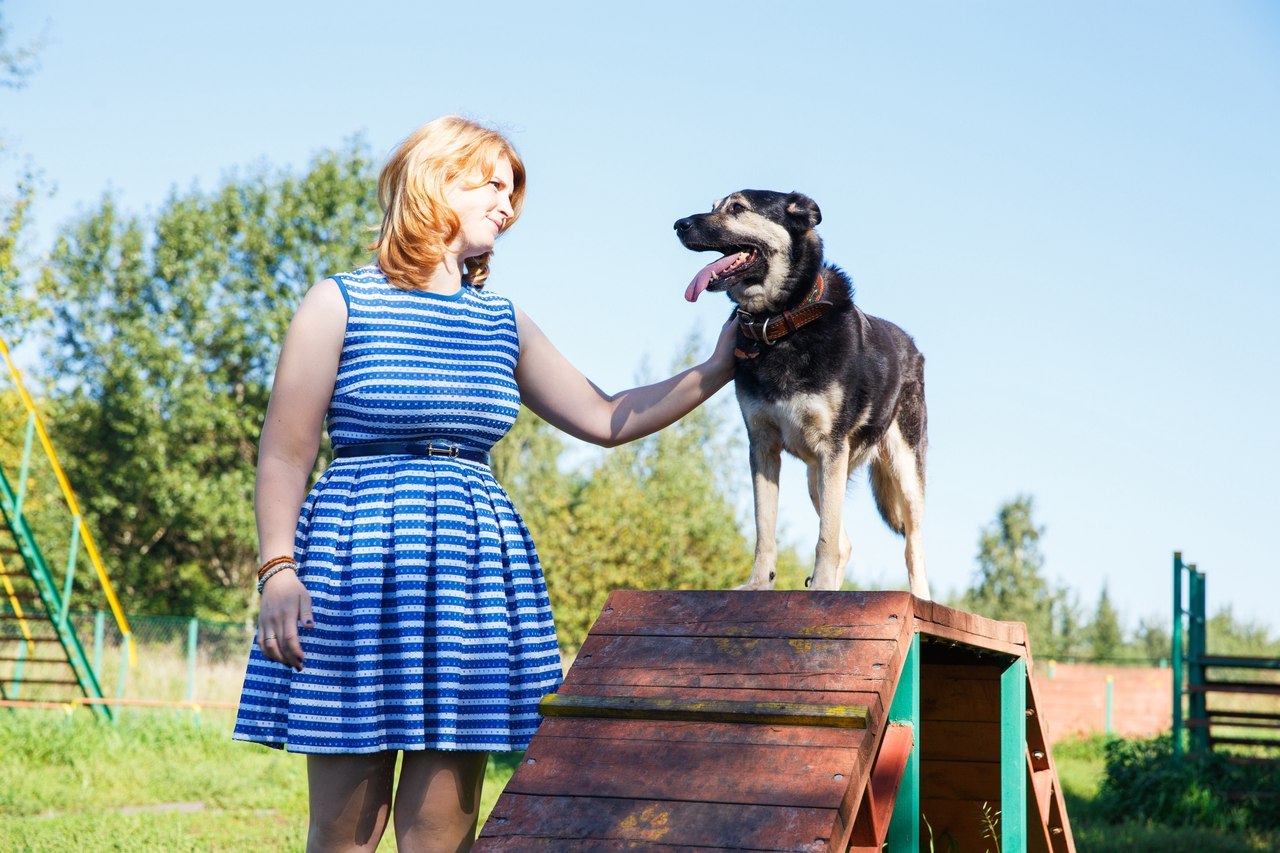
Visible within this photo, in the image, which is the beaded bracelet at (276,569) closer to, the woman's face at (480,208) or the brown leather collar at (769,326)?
the woman's face at (480,208)

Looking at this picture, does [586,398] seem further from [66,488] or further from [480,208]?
[66,488]

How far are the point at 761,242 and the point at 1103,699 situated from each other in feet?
69.3

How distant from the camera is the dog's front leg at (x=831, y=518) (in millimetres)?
3502

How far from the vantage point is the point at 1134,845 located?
8.05 meters

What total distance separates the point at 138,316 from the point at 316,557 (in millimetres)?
33703

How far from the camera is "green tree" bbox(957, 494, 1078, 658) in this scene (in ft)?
129

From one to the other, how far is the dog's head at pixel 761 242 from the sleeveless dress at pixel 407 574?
3.90 feet

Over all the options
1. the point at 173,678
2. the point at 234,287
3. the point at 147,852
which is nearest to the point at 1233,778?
the point at 147,852

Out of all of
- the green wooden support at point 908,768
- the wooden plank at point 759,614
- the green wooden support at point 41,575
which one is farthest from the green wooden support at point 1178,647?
the green wooden support at point 41,575

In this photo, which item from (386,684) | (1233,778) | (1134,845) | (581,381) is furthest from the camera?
(1233,778)

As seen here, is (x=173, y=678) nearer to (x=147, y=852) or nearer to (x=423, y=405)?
(x=147, y=852)

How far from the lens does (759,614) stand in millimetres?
2811

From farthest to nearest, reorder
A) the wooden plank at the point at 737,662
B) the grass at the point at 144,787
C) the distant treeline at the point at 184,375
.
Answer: the distant treeline at the point at 184,375, the grass at the point at 144,787, the wooden plank at the point at 737,662

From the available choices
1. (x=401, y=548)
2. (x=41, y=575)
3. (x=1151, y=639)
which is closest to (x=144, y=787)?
(x=41, y=575)
